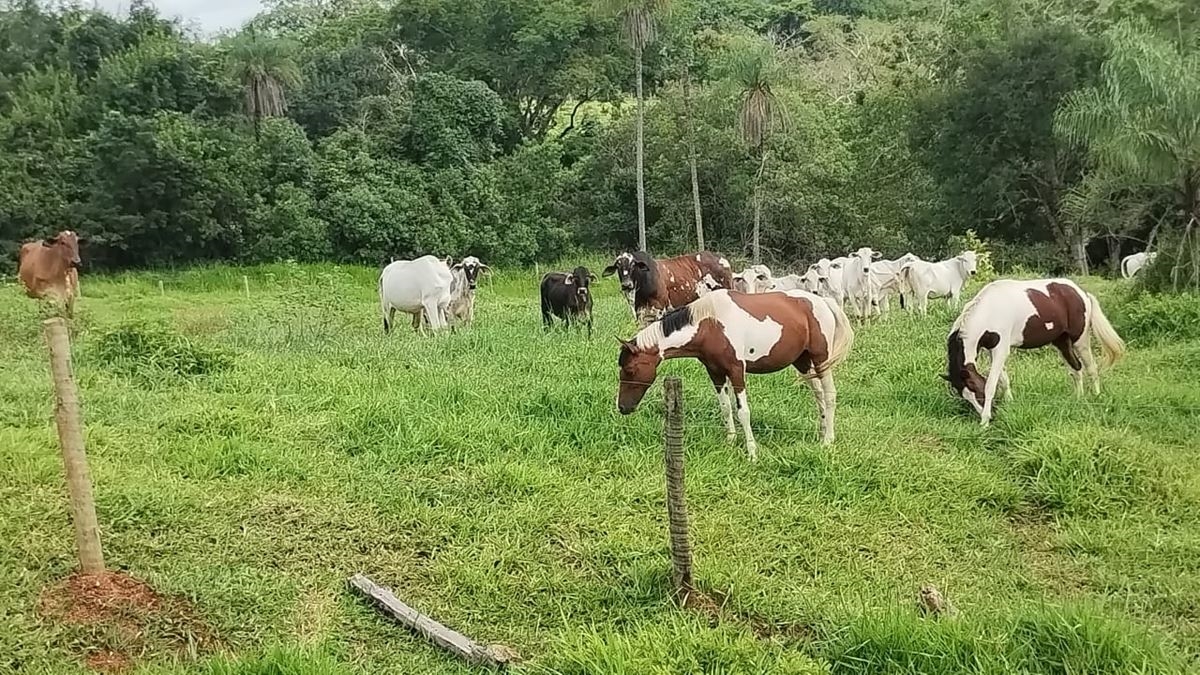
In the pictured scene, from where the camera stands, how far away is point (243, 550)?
5.79 m

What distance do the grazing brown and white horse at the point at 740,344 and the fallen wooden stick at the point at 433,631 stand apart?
2668mm

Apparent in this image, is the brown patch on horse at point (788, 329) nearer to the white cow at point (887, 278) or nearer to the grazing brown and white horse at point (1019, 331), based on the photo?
the grazing brown and white horse at point (1019, 331)

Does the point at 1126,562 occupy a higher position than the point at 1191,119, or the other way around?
the point at 1191,119

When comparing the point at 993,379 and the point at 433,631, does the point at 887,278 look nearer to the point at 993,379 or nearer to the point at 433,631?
the point at 993,379

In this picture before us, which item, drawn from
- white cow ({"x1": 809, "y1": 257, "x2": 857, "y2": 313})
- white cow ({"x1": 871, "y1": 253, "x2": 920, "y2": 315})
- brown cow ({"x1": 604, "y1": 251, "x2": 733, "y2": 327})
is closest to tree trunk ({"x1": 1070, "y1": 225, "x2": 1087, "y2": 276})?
white cow ({"x1": 871, "y1": 253, "x2": 920, "y2": 315})

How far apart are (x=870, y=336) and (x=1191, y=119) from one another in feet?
15.2

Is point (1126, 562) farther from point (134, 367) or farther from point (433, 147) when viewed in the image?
point (433, 147)

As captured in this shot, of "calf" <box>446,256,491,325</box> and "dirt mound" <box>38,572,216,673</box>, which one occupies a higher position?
"calf" <box>446,256,491,325</box>

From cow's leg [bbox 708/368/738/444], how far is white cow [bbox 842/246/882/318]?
841cm

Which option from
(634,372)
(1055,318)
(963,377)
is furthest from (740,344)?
(1055,318)

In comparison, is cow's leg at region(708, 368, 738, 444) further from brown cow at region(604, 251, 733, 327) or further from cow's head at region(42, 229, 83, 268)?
cow's head at region(42, 229, 83, 268)

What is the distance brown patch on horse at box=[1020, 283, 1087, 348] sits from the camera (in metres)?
8.55

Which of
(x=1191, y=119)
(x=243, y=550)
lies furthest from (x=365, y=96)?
(x=243, y=550)

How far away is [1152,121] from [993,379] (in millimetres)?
5889
